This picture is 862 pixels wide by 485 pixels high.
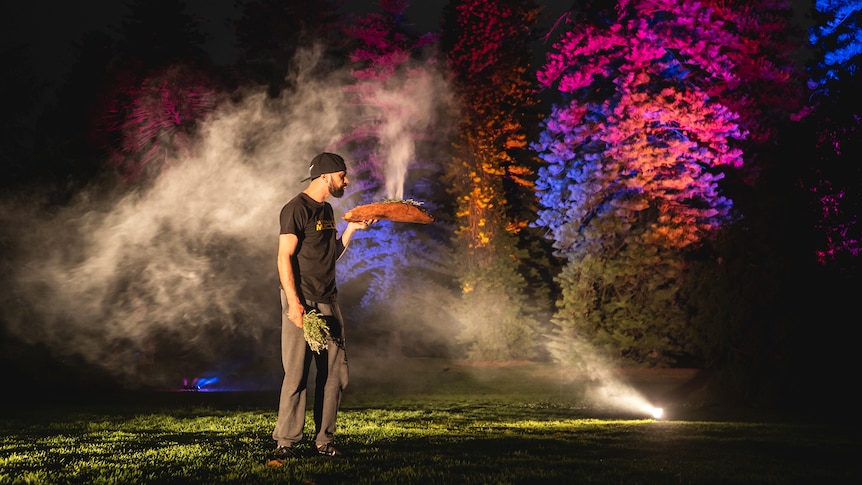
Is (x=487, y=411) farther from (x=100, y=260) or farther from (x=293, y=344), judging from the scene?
(x=100, y=260)

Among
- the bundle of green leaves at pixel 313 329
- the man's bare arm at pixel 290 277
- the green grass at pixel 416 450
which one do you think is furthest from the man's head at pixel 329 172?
the green grass at pixel 416 450

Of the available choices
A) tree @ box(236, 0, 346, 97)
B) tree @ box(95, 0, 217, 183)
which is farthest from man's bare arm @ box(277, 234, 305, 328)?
tree @ box(236, 0, 346, 97)

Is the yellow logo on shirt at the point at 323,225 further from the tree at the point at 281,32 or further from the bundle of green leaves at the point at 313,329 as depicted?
the tree at the point at 281,32

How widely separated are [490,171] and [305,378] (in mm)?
24441

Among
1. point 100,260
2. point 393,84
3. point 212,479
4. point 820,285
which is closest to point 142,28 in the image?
point 393,84

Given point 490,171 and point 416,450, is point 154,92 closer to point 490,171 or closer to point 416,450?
point 490,171

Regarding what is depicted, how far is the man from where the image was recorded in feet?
22.3

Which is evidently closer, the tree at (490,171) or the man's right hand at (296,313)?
the man's right hand at (296,313)

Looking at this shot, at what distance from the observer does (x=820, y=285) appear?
16.2m

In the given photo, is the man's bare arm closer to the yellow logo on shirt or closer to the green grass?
the yellow logo on shirt

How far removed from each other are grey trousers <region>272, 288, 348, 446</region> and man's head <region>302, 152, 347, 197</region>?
1122 mm

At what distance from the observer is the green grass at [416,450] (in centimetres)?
607

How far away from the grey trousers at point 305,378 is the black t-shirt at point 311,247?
0.46 feet

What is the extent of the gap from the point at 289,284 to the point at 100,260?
63.1 ft
